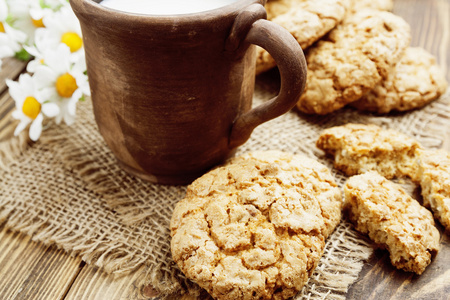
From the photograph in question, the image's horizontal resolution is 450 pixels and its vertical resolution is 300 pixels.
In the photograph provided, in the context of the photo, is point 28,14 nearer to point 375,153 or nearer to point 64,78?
point 64,78

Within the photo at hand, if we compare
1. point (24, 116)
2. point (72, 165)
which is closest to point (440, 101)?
point (72, 165)

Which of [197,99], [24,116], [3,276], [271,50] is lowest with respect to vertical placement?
[3,276]

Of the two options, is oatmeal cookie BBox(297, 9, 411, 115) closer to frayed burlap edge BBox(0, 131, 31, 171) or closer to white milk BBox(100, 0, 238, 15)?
white milk BBox(100, 0, 238, 15)

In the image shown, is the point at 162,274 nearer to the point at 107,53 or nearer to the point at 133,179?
the point at 133,179

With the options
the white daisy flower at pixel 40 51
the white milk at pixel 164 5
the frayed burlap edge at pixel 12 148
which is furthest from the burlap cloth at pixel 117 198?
the white milk at pixel 164 5

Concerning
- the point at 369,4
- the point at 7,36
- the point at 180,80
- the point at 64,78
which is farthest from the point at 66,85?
the point at 369,4

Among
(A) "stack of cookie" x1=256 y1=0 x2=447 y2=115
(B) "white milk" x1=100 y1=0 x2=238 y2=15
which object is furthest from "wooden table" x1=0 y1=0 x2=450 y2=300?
(B) "white milk" x1=100 y1=0 x2=238 y2=15

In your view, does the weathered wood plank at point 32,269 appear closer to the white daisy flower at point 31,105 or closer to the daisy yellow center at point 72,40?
the white daisy flower at point 31,105
